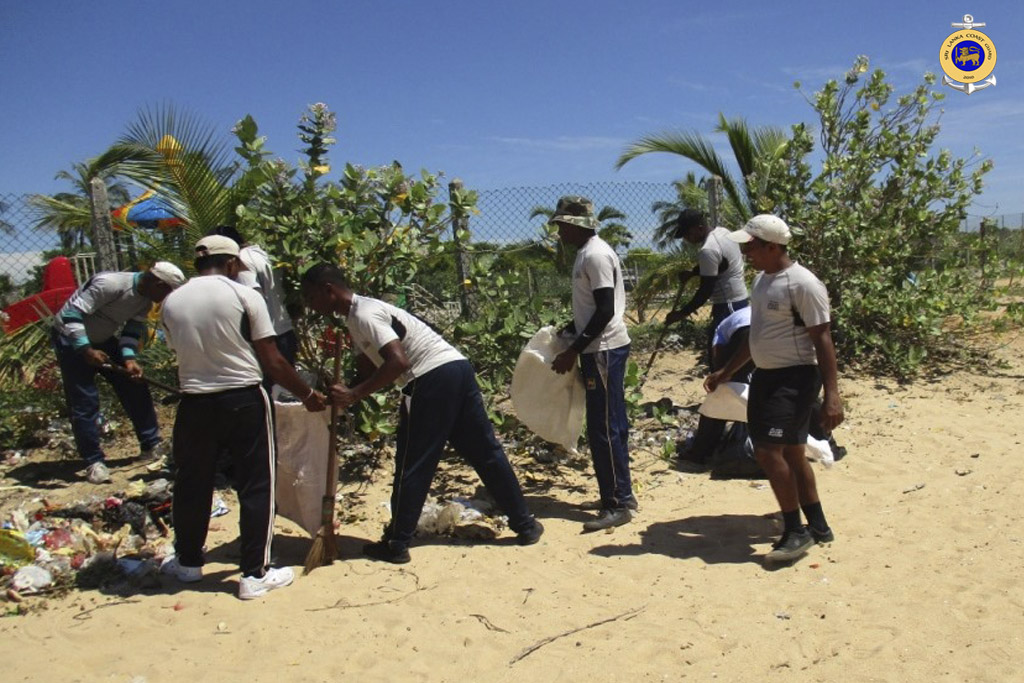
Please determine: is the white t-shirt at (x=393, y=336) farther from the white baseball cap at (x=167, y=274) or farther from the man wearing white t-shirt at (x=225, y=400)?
the white baseball cap at (x=167, y=274)

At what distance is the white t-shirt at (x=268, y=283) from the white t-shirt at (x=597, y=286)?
1.80 meters

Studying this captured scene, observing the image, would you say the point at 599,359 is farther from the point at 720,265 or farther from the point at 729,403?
the point at 720,265

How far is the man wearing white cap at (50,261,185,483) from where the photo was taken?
5.17 m

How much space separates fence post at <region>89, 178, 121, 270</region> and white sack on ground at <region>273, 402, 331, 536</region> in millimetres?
2839

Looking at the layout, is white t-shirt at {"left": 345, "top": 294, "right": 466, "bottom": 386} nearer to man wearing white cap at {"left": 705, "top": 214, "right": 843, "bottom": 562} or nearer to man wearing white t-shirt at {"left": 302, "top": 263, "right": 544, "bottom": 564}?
man wearing white t-shirt at {"left": 302, "top": 263, "right": 544, "bottom": 564}

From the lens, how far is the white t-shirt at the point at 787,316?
3.82m

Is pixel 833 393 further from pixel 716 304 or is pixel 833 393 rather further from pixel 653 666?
pixel 716 304

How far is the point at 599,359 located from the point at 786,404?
1.04 meters

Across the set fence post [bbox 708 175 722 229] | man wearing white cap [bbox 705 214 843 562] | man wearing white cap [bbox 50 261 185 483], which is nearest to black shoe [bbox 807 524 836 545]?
man wearing white cap [bbox 705 214 843 562]

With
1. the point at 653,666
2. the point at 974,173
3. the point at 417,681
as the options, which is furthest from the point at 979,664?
the point at 974,173

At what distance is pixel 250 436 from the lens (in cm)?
383

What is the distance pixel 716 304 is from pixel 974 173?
12.3 feet

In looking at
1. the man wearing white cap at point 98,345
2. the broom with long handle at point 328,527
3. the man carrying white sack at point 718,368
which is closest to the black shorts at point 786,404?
the man carrying white sack at point 718,368

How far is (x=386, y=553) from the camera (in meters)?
4.30
